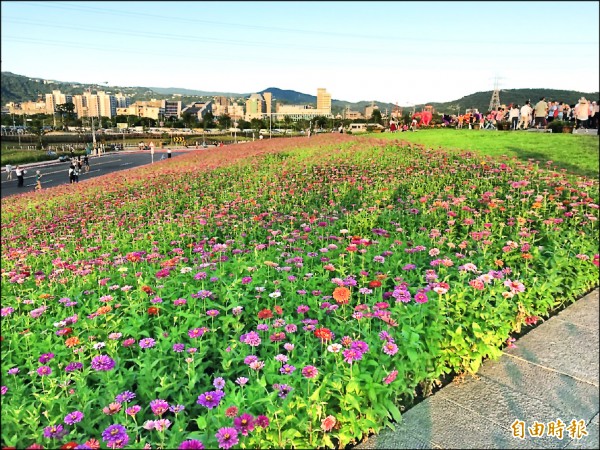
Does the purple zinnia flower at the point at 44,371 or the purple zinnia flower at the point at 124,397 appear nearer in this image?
the purple zinnia flower at the point at 124,397

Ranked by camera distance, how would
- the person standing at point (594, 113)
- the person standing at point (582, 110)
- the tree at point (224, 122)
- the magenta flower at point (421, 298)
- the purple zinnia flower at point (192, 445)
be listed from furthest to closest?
the tree at point (224, 122) < the person standing at point (594, 113) < the person standing at point (582, 110) < the magenta flower at point (421, 298) < the purple zinnia flower at point (192, 445)

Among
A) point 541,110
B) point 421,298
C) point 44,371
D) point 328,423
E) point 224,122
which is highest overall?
point 224,122

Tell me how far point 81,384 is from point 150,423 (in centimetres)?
72

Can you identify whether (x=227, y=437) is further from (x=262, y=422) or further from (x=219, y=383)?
(x=219, y=383)

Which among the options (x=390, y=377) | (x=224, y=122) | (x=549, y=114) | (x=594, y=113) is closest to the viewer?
(x=390, y=377)

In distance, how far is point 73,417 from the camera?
7.84 ft

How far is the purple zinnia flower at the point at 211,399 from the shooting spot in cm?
235

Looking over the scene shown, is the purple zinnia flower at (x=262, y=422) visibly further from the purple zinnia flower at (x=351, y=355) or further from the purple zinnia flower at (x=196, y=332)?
the purple zinnia flower at (x=196, y=332)

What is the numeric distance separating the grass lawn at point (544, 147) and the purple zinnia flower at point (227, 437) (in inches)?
415

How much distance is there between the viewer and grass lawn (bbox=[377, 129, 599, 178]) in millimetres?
11414

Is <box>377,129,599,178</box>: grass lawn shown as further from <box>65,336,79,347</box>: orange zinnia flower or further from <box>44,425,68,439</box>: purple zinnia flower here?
<box>44,425,68,439</box>: purple zinnia flower

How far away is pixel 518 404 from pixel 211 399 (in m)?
2.11

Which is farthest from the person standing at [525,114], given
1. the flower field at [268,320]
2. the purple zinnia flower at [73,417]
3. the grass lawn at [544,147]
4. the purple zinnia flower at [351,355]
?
the purple zinnia flower at [73,417]

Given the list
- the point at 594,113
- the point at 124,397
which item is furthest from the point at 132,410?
the point at 594,113
